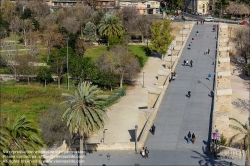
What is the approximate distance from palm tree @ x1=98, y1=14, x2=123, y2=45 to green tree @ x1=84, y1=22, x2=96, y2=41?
9.40 feet

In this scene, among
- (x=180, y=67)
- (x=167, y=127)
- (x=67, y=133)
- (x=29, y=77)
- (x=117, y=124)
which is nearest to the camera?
(x=167, y=127)

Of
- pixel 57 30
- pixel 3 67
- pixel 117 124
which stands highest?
pixel 57 30

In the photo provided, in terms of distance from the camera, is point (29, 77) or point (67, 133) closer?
Answer: point (67, 133)

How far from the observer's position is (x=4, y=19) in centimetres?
8625

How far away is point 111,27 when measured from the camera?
256ft

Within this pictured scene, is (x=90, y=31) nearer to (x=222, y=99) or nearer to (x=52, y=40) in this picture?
(x=52, y=40)

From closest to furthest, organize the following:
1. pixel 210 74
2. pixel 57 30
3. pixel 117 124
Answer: pixel 117 124 < pixel 210 74 < pixel 57 30

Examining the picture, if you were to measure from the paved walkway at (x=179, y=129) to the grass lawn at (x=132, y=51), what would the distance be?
947 inches

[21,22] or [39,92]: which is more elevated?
[21,22]

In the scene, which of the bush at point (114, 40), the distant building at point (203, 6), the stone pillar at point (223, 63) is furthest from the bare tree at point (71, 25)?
the distant building at point (203, 6)

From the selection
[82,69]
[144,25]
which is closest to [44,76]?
[82,69]

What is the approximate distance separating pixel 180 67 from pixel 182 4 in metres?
64.5

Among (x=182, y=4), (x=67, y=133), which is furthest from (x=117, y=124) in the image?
(x=182, y=4)

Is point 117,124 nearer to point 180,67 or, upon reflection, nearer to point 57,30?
point 180,67
